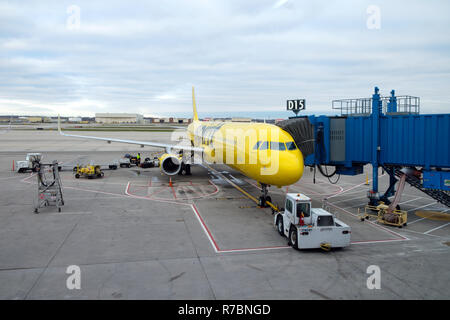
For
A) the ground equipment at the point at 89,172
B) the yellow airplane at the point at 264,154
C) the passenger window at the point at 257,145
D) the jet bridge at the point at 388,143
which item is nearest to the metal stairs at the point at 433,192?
the jet bridge at the point at 388,143

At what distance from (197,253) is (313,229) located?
489cm

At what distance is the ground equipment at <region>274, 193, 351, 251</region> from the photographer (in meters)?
13.6

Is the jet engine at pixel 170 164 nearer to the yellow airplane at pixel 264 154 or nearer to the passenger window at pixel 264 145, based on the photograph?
the yellow airplane at pixel 264 154

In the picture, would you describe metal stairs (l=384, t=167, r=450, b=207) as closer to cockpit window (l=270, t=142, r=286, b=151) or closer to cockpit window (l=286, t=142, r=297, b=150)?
cockpit window (l=286, t=142, r=297, b=150)

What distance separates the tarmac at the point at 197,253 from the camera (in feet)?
33.9

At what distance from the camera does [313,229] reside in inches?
536

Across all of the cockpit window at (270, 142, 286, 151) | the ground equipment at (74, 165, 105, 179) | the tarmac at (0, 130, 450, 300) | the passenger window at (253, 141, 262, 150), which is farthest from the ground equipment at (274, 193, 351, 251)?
the ground equipment at (74, 165, 105, 179)

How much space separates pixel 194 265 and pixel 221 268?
3.38ft

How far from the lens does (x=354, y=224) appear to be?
17656mm

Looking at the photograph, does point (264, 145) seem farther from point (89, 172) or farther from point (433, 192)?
point (89, 172)

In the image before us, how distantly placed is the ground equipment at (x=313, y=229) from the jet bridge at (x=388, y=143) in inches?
252

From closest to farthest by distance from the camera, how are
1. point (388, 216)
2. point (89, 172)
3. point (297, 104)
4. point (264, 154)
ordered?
point (388, 216)
point (264, 154)
point (297, 104)
point (89, 172)

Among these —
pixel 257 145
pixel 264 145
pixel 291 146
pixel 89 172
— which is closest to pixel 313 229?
pixel 291 146
